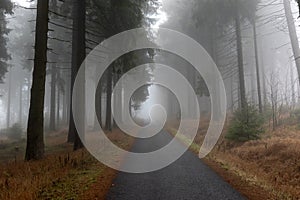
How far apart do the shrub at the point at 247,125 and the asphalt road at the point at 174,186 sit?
4598mm

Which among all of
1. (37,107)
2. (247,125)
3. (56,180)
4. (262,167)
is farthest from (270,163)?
(37,107)

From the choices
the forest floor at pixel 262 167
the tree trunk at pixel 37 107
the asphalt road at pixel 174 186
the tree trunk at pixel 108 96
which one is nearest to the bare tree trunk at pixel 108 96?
the tree trunk at pixel 108 96

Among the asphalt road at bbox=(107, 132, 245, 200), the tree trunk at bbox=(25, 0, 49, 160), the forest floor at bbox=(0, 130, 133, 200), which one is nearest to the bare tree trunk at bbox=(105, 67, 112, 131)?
the tree trunk at bbox=(25, 0, 49, 160)

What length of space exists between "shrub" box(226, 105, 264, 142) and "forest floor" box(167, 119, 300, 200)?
0.50m

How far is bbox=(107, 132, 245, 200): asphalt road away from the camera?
600 cm

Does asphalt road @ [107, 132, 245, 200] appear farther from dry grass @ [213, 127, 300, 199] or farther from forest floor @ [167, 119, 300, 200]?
dry grass @ [213, 127, 300, 199]

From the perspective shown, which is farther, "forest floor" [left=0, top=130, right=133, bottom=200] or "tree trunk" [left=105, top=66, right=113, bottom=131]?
"tree trunk" [left=105, top=66, right=113, bottom=131]

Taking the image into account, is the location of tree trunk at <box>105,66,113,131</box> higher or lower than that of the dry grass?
higher

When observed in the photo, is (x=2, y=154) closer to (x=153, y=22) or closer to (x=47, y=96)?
(x=153, y=22)

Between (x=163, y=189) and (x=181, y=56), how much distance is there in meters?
28.8

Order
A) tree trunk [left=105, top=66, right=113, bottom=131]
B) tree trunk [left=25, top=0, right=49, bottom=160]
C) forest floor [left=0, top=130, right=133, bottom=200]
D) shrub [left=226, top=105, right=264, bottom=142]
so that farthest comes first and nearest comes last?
tree trunk [left=105, top=66, right=113, bottom=131]
shrub [left=226, top=105, right=264, bottom=142]
tree trunk [left=25, top=0, right=49, bottom=160]
forest floor [left=0, top=130, right=133, bottom=200]

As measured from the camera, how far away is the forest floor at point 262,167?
6.36 m

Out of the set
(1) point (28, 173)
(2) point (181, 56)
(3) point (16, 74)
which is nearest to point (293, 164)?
(1) point (28, 173)

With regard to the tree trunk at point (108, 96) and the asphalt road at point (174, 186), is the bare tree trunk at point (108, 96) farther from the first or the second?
the asphalt road at point (174, 186)
